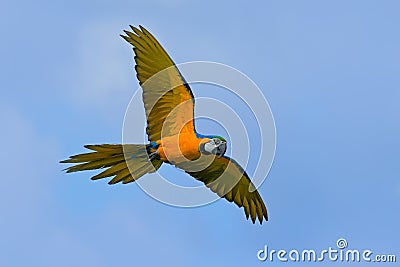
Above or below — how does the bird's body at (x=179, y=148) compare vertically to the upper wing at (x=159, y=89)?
below

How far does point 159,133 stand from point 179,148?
0.66 m

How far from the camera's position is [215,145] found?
1559 cm

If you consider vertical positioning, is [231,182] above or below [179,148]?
above

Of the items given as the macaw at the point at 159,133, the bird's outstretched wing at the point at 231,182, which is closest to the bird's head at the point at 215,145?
the macaw at the point at 159,133

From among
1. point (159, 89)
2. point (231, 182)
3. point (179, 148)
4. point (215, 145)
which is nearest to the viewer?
point (215, 145)

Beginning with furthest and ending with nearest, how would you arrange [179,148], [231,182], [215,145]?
[231,182], [179,148], [215,145]

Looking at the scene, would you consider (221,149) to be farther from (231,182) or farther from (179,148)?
(231,182)

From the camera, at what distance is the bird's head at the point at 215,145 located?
15.6 m

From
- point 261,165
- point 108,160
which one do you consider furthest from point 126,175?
point 261,165

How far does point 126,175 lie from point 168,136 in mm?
1217

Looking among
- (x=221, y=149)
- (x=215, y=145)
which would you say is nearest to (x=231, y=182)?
(x=221, y=149)

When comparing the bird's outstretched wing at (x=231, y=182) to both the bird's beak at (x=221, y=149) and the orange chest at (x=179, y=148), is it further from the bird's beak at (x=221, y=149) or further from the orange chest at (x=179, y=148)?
the bird's beak at (x=221, y=149)

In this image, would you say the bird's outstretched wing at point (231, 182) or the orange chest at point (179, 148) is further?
the bird's outstretched wing at point (231, 182)

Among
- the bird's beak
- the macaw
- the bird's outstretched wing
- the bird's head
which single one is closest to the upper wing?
the macaw
